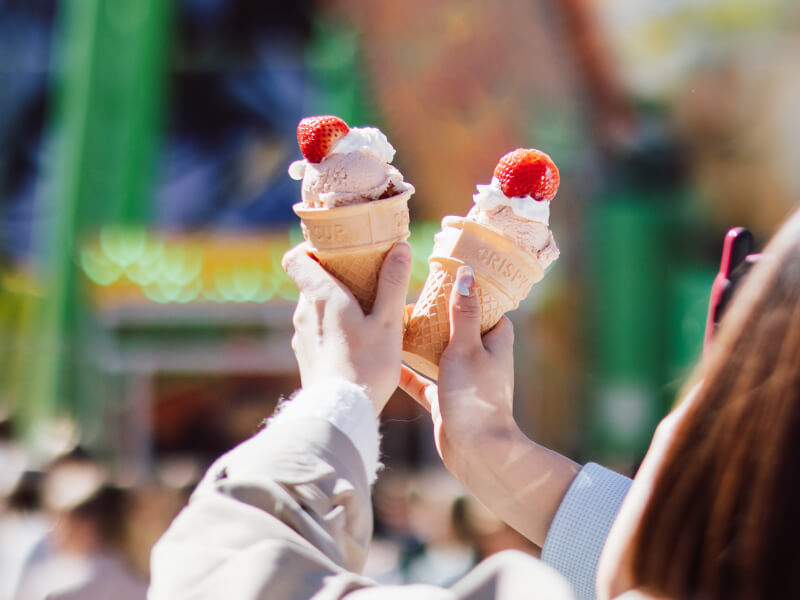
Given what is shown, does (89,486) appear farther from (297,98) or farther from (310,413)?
(297,98)

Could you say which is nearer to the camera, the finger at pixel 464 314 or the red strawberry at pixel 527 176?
the finger at pixel 464 314

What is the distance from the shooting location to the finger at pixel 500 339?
1535 millimetres

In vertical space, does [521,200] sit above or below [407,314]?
above

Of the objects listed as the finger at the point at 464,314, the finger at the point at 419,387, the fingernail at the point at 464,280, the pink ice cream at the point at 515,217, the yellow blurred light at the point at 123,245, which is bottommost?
the yellow blurred light at the point at 123,245

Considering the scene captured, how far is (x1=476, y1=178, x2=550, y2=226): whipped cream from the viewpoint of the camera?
1.58 m

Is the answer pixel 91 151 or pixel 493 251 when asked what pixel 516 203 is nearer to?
pixel 493 251

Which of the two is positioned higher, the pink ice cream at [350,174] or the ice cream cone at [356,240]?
the pink ice cream at [350,174]

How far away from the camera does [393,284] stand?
1358 millimetres

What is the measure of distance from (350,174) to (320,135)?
9 centimetres

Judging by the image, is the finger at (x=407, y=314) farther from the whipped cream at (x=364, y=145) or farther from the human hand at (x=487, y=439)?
the whipped cream at (x=364, y=145)

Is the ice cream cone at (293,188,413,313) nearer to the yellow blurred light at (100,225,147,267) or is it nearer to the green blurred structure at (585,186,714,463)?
the yellow blurred light at (100,225,147,267)

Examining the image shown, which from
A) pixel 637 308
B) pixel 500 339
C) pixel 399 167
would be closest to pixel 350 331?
pixel 500 339

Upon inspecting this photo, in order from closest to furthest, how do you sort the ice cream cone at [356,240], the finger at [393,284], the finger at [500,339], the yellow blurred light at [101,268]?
the finger at [393,284] < the ice cream cone at [356,240] < the finger at [500,339] < the yellow blurred light at [101,268]

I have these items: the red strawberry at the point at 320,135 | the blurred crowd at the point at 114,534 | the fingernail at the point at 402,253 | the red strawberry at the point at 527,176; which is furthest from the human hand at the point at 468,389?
the blurred crowd at the point at 114,534
